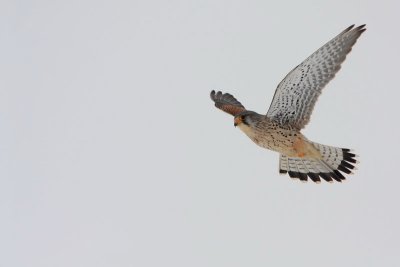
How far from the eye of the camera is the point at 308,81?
32.5ft

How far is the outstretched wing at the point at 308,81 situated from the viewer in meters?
9.60

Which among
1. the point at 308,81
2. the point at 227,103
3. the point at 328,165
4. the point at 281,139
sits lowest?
the point at 328,165

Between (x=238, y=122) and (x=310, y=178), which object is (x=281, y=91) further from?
(x=310, y=178)

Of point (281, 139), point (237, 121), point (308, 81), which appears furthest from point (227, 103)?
point (308, 81)

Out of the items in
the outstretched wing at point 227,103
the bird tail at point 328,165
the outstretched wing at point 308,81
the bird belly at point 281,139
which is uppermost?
the outstretched wing at point 227,103

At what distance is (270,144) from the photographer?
10148 mm

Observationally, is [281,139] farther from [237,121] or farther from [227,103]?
[227,103]

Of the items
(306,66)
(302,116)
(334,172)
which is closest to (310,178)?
(334,172)

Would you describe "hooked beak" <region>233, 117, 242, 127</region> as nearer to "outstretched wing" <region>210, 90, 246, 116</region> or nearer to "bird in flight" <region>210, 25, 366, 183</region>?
"bird in flight" <region>210, 25, 366, 183</region>

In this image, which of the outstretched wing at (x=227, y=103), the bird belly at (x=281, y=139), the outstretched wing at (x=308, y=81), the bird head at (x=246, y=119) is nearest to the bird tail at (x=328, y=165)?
the bird belly at (x=281, y=139)

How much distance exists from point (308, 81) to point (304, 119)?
0.56 metres

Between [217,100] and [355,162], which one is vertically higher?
[217,100]

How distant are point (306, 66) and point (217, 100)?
3129 mm

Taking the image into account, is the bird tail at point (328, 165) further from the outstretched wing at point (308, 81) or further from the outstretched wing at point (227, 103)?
the outstretched wing at point (227, 103)
